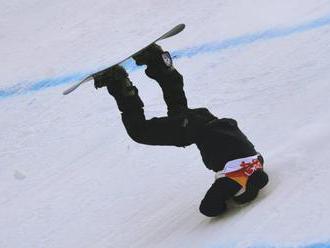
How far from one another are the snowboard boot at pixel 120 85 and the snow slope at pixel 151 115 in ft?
1.94

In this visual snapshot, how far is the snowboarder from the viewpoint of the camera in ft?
10.0

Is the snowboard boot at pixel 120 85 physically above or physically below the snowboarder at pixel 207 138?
above

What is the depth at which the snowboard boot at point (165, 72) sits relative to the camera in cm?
327

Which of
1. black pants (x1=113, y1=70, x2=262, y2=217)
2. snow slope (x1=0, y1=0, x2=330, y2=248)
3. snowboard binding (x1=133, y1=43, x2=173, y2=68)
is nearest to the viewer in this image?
snow slope (x1=0, y1=0, x2=330, y2=248)

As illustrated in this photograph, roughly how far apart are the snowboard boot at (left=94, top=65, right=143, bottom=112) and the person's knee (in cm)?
51

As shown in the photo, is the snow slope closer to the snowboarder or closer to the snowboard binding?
the snowboarder

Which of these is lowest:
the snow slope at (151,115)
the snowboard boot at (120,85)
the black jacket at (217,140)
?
the snow slope at (151,115)

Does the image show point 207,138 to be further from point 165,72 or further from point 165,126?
point 165,72

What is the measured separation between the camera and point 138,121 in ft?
10.3

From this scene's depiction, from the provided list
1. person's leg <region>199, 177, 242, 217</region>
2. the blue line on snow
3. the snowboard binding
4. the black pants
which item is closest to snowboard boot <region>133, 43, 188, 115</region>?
the snowboard binding

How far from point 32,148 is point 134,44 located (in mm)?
1294

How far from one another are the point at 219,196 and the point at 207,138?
0.25 meters

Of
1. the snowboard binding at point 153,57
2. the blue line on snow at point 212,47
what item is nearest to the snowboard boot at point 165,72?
the snowboard binding at point 153,57

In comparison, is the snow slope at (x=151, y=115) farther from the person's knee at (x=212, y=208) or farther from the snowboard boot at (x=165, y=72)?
the snowboard boot at (x=165, y=72)
